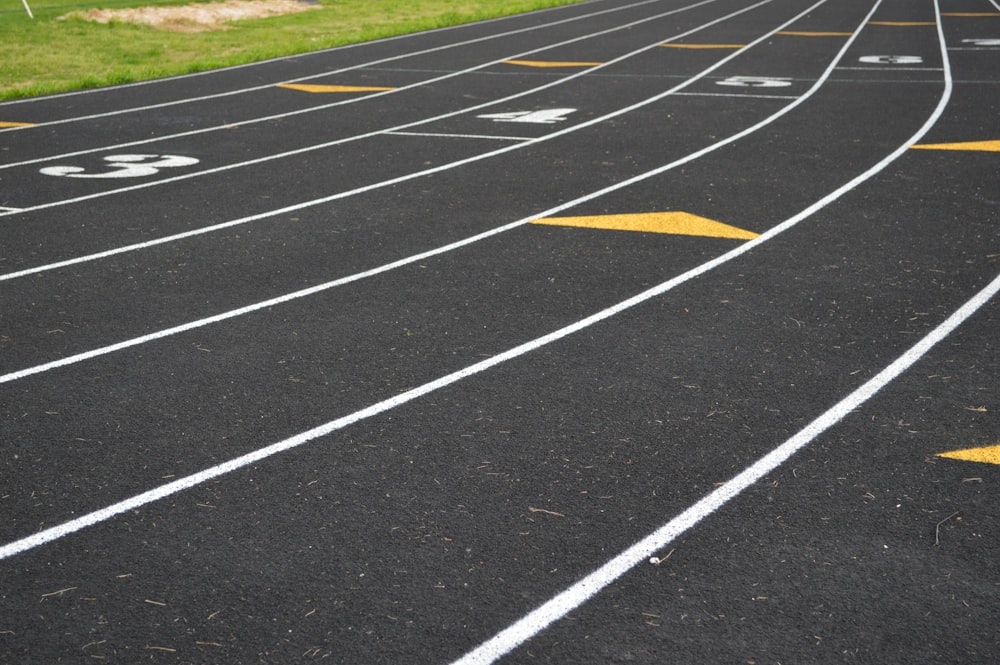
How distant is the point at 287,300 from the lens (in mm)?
6918

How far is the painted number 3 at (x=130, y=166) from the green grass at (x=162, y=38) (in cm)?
527

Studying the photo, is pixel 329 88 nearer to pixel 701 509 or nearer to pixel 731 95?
pixel 731 95

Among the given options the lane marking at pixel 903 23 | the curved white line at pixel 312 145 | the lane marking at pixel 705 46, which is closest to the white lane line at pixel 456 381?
the curved white line at pixel 312 145

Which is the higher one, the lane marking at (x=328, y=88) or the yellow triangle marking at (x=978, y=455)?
the lane marking at (x=328, y=88)

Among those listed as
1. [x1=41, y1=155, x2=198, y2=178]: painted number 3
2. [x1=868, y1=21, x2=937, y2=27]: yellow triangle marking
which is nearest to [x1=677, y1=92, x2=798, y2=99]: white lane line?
[x1=41, y1=155, x2=198, y2=178]: painted number 3

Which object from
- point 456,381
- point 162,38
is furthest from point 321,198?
point 162,38

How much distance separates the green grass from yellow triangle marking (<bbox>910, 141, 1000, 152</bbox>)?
39.0 feet

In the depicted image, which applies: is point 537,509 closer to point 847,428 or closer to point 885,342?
point 847,428

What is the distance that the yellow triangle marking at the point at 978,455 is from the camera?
4789 mm

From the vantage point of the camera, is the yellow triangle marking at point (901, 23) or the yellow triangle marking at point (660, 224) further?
the yellow triangle marking at point (901, 23)

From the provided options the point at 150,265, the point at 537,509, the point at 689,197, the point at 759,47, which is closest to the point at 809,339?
the point at 537,509

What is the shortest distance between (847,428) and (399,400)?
7.52ft

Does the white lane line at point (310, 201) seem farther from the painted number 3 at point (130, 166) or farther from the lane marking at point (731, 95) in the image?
the painted number 3 at point (130, 166)

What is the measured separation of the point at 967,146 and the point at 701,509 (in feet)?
26.0
